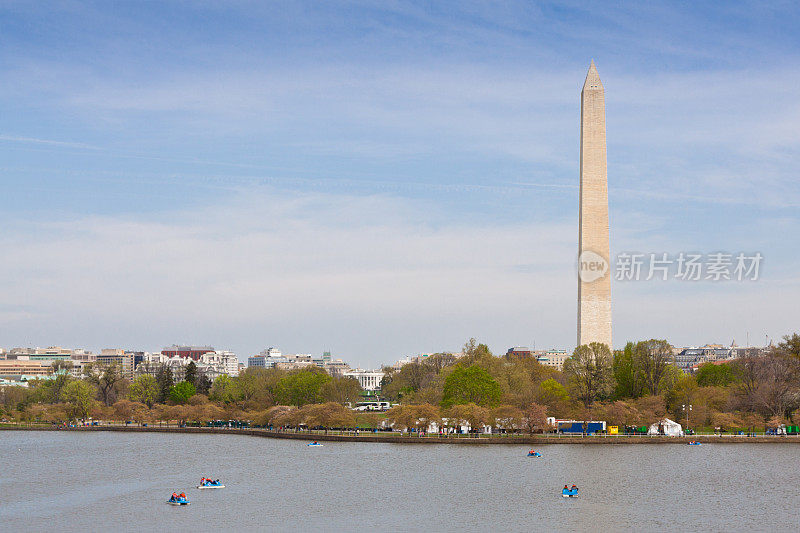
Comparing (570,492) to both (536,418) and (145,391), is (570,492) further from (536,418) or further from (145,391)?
(145,391)

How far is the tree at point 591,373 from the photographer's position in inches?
3457

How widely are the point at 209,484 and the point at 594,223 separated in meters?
50.9

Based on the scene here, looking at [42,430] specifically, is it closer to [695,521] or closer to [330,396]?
[330,396]

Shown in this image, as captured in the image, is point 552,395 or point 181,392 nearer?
point 552,395

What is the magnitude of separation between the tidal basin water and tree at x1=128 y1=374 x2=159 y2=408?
42812mm

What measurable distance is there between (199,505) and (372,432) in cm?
4480

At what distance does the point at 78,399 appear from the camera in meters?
116

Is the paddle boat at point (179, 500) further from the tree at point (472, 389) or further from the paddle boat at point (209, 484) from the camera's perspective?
the tree at point (472, 389)

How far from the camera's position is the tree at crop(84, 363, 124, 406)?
418 ft

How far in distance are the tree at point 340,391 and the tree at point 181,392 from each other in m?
17.9

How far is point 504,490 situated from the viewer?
170 feet

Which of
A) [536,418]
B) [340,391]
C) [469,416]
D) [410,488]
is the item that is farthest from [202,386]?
[410,488]

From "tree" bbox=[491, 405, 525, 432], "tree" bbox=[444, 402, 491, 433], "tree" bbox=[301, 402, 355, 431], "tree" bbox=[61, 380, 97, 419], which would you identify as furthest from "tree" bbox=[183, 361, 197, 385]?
"tree" bbox=[491, 405, 525, 432]

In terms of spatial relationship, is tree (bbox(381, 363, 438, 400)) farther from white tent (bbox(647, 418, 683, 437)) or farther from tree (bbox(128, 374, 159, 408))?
white tent (bbox(647, 418, 683, 437))
